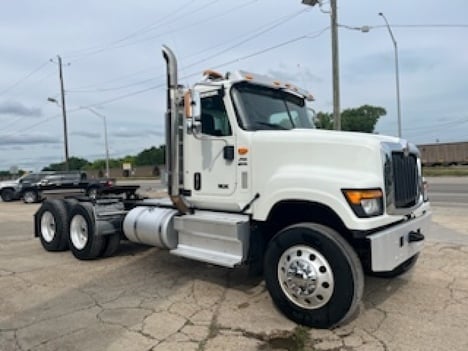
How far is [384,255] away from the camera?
13.5 feet

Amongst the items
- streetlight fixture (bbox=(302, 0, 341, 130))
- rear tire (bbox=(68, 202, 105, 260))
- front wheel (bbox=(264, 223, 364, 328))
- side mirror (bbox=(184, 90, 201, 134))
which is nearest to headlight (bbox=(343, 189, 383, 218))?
front wheel (bbox=(264, 223, 364, 328))

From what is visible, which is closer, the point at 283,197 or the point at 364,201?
the point at 364,201

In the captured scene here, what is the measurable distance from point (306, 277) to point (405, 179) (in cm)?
158

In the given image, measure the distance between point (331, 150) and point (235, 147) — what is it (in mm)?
1265

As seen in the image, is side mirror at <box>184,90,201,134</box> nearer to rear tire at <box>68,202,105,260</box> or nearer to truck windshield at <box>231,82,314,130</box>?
truck windshield at <box>231,82,314,130</box>

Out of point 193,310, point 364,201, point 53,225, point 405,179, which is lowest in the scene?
point 193,310

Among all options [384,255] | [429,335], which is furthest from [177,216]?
[429,335]

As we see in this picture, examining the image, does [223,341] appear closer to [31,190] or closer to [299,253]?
[299,253]

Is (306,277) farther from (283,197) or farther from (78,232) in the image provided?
(78,232)

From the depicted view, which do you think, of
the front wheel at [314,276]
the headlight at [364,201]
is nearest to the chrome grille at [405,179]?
the headlight at [364,201]

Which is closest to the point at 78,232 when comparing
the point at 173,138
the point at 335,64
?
the point at 173,138

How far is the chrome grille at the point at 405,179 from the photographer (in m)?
4.46

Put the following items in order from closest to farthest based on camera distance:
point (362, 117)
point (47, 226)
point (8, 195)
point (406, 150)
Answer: point (406, 150) → point (47, 226) → point (8, 195) → point (362, 117)

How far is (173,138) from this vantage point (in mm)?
5691
